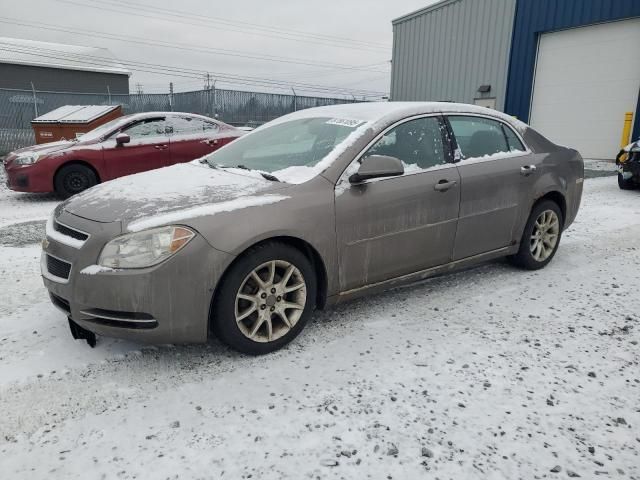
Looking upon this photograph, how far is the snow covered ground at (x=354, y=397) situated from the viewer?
6.66 ft

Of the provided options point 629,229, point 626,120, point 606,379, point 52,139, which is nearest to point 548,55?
point 626,120

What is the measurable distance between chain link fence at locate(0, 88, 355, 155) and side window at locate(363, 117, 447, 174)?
42.6ft

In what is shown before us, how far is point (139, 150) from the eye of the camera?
8.02 metres

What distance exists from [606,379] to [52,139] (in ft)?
36.3

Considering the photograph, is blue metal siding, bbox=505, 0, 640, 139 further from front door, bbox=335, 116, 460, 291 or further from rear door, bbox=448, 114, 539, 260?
front door, bbox=335, 116, 460, 291

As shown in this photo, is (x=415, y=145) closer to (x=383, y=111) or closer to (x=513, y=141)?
(x=383, y=111)

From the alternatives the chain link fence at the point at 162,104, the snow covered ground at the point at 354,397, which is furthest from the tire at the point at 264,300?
the chain link fence at the point at 162,104

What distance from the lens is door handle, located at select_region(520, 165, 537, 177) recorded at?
410cm

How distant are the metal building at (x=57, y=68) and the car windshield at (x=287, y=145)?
120 feet

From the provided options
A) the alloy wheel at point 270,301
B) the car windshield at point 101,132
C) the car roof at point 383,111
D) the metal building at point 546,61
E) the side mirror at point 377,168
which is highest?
the metal building at point 546,61

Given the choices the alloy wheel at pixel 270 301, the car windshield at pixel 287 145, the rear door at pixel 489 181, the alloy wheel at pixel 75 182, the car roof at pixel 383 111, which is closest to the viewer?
the alloy wheel at pixel 270 301

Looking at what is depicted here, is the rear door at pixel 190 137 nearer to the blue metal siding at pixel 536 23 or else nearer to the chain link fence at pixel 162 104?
the chain link fence at pixel 162 104

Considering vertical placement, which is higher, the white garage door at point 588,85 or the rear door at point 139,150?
the white garage door at point 588,85

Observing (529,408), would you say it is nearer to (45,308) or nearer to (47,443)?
(47,443)
